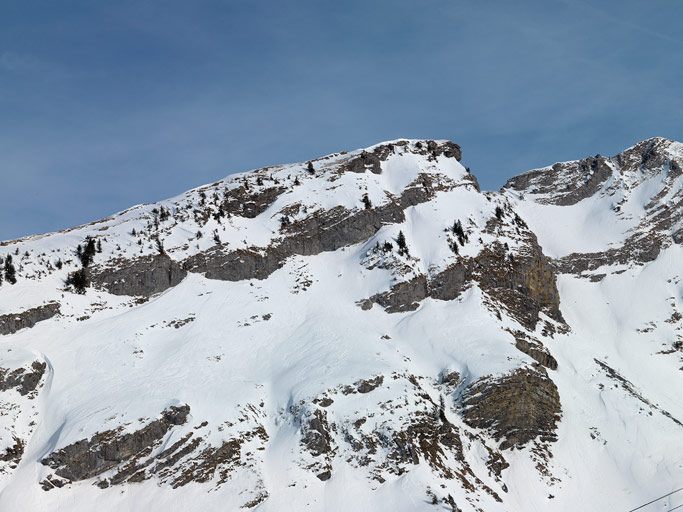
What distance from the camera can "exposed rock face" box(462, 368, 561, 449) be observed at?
92312mm

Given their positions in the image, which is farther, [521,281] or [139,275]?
[521,281]

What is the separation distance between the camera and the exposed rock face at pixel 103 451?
82312mm

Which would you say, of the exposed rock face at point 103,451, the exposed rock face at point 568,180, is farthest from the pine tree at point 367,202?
the exposed rock face at point 568,180

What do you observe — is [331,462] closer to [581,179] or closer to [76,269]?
[76,269]

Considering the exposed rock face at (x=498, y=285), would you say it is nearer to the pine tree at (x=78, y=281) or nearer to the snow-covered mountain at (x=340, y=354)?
the snow-covered mountain at (x=340, y=354)

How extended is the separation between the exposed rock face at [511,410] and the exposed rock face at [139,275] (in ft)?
131

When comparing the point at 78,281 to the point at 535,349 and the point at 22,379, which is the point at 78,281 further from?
the point at 535,349

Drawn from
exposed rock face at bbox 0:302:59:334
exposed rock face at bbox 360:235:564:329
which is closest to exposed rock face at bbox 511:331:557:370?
exposed rock face at bbox 360:235:564:329

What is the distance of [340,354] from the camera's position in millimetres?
95688

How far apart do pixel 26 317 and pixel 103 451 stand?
75.3 ft

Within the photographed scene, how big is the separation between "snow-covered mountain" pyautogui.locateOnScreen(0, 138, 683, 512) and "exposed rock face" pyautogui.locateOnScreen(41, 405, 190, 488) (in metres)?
0.15

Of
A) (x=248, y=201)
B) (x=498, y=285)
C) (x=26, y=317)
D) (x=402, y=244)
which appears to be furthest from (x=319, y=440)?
(x=248, y=201)

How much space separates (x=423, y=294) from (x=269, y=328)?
65.1 ft

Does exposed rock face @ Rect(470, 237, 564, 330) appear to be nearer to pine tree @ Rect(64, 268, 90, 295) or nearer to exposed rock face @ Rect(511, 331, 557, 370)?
exposed rock face @ Rect(511, 331, 557, 370)
